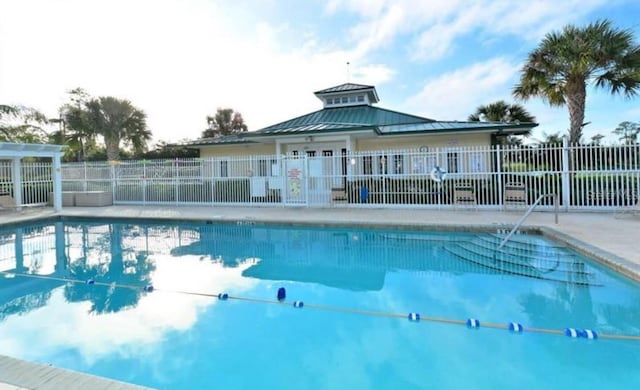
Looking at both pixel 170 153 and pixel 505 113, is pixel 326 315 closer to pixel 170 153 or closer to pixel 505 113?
pixel 505 113

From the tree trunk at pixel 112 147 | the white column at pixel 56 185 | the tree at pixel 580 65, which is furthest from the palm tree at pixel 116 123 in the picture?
the tree at pixel 580 65

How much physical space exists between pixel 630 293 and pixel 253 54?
13488mm

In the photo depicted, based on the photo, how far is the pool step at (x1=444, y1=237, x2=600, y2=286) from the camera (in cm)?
607

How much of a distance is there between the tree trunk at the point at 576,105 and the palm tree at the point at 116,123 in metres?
25.3

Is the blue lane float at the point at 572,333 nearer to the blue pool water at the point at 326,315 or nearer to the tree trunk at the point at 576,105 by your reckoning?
the blue pool water at the point at 326,315

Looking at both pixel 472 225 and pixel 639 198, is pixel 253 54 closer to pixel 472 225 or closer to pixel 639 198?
pixel 472 225

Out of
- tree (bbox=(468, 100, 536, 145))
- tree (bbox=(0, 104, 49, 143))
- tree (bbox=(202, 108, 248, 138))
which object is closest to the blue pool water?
tree (bbox=(468, 100, 536, 145))

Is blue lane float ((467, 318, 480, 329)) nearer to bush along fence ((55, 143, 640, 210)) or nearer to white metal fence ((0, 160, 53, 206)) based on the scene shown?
bush along fence ((55, 143, 640, 210))

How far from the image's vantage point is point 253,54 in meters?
14.7

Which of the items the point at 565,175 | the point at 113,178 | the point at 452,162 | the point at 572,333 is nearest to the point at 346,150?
the point at 452,162

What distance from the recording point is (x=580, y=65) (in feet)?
42.5

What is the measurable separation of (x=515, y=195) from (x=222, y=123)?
1371 inches

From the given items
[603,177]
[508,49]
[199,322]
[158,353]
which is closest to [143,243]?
[199,322]

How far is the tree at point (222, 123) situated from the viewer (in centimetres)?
4141
